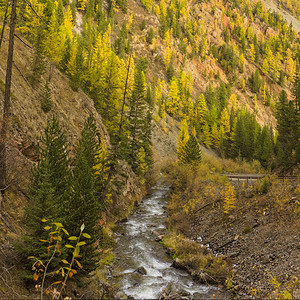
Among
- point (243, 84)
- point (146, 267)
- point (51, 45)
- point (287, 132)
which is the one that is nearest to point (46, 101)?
point (51, 45)

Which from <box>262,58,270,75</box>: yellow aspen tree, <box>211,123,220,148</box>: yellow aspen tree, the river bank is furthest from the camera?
<box>262,58,270,75</box>: yellow aspen tree

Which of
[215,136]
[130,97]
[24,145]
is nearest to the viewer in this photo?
[24,145]

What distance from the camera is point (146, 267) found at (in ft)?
50.3

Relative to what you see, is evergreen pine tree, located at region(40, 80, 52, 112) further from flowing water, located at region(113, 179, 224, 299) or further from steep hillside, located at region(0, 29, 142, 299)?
flowing water, located at region(113, 179, 224, 299)

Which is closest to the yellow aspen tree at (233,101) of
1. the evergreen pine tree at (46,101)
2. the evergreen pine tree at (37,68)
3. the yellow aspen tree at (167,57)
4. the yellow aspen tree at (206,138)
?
the yellow aspen tree at (167,57)

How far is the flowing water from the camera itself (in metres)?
12.5

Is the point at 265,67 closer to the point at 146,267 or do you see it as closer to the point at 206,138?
the point at 206,138

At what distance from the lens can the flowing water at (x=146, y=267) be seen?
1248 cm

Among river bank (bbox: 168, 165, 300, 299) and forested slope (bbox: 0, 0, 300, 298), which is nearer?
river bank (bbox: 168, 165, 300, 299)

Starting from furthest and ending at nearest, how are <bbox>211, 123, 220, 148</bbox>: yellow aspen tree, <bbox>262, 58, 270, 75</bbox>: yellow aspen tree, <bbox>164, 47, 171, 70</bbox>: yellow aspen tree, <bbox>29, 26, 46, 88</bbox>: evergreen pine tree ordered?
<bbox>262, 58, 270, 75</bbox>: yellow aspen tree, <bbox>164, 47, 171, 70</bbox>: yellow aspen tree, <bbox>211, 123, 220, 148</bbox>: yellow aspen tree, <bbox>29, 26, 46, 88</bbox>: evergreen pine tree

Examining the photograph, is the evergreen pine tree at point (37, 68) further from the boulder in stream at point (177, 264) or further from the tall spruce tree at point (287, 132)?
the tall spruce tree at point (287, 132)

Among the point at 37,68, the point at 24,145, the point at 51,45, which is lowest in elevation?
the point at 24,145

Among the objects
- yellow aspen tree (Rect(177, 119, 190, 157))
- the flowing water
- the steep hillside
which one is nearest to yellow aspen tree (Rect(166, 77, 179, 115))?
yellow aspen tree (Rect(177, 119, 190, 157))

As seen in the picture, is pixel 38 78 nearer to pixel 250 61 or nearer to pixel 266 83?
pixel 266 83
